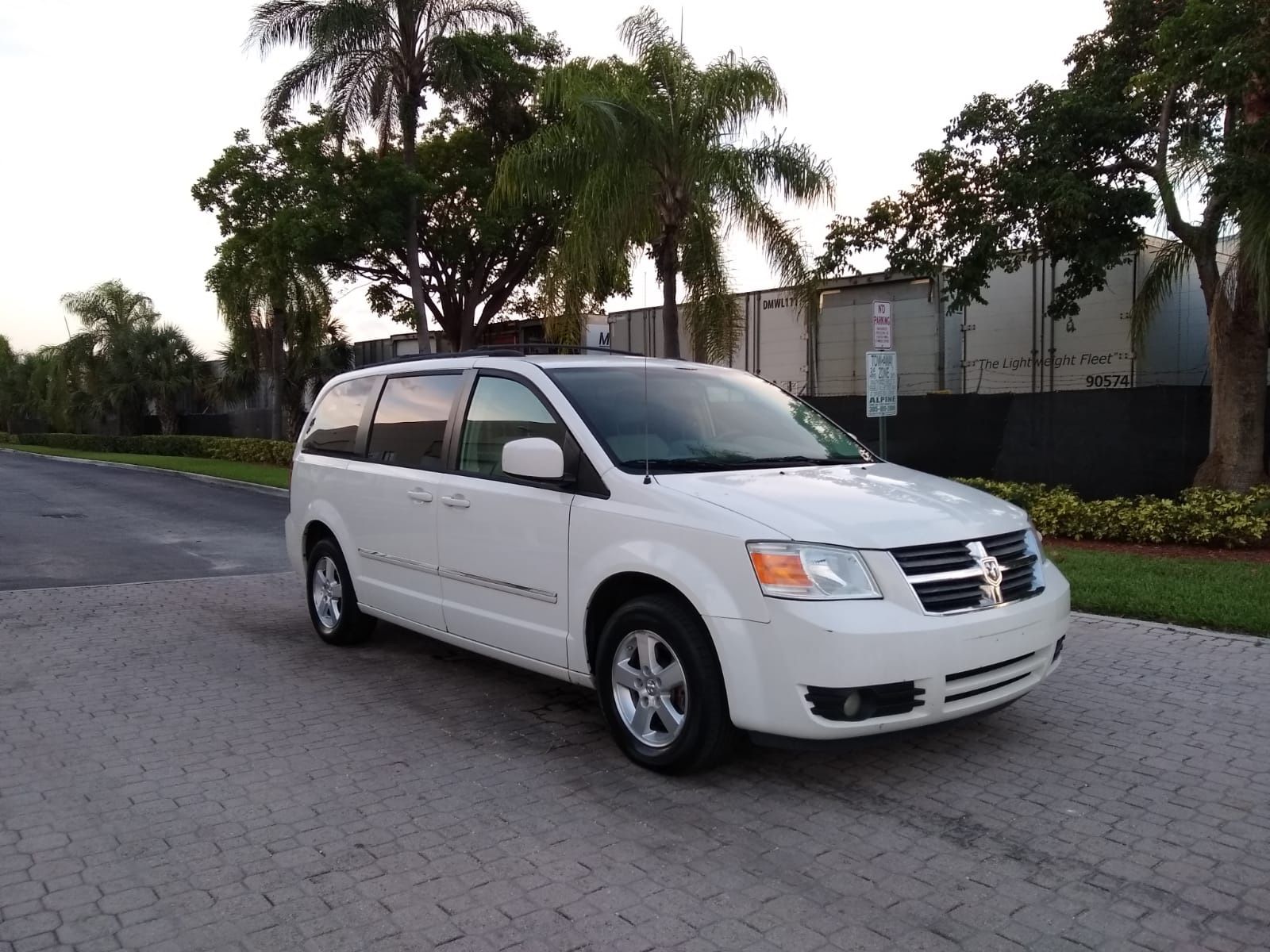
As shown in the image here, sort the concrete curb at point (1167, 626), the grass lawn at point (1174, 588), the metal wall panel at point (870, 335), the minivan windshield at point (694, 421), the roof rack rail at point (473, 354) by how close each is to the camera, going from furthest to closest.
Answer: the metal wall panel at point (870, 335) → the grass lawn at point (1174, 588) → the concrete curb at point (1167, 626) → the roof rack rail at point (473, 354) → the minivan windshield at point (694, 421)

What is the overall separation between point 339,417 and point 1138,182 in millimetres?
10050

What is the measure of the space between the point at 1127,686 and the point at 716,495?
120 inches

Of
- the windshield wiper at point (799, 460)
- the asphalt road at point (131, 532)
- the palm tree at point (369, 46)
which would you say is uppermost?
the palm tree at point (369, 46)

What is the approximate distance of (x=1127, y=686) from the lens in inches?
235

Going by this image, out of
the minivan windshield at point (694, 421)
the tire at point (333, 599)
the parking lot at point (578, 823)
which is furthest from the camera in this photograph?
the tire at point (333, 599)

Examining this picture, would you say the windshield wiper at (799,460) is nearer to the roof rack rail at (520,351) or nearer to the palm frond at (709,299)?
the roof rack rail at (520,351)

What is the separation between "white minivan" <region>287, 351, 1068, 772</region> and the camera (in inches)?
162

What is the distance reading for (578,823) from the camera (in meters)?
4.12

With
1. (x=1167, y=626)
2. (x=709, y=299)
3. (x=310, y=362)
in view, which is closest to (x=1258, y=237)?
(x=1167, y=626)

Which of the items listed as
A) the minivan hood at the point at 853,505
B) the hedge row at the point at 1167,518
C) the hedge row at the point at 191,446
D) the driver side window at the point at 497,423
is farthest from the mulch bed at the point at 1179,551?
the hedge row at the point at 191,446

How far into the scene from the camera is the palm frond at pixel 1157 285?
43.4ft

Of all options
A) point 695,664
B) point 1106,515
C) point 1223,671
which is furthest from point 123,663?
point 1106,515

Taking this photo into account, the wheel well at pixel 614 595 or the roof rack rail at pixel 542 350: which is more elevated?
the roof rack rail at pixel 542 350

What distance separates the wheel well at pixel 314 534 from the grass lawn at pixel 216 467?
13938mm
